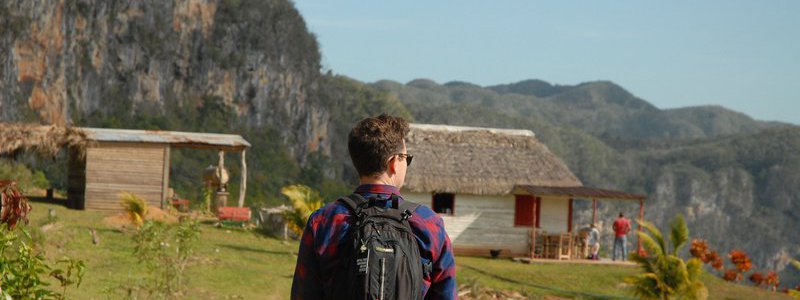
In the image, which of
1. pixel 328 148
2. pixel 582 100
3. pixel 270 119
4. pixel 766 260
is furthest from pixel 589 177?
pixel 582 100

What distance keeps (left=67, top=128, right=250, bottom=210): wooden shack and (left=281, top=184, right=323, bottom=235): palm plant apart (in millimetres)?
5738

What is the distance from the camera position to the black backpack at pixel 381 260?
161 inches

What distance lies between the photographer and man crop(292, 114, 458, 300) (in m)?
4.29

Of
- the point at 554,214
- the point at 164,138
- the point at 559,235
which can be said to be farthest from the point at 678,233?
the point at 164,138

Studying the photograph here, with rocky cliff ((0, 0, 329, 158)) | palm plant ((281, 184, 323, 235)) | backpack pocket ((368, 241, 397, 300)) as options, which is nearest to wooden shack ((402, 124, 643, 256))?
palm plant ((281, 184, 323, 235))

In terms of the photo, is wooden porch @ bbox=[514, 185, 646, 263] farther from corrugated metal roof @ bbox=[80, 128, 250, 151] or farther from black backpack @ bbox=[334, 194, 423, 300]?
black backpack @ bbox=[334, 194, 423, 300]

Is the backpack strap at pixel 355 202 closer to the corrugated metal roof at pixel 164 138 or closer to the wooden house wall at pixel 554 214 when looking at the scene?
the wooden house wall at pixel 554 214

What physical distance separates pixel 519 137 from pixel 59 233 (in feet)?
45.7

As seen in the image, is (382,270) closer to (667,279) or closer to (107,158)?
(667,279)

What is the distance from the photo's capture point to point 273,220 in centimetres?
2459

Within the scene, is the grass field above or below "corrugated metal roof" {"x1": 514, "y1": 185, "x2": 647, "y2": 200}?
below

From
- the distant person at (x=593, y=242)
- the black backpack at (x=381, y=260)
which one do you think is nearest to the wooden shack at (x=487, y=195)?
the distant person at (x=593, y=242)

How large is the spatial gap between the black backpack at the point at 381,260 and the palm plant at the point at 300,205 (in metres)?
16.4

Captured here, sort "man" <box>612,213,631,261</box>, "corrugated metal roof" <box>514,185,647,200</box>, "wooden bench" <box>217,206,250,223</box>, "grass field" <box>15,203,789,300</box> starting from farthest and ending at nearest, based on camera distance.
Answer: "man" <box>612,213,631,261</box>, "wooden bench" <box>217,206,250,223</box>, "corrugated metal roof" <box>514,185,647,200</box>, "grass field" <box>15,203,789,300</box>
